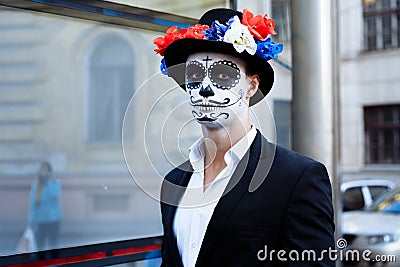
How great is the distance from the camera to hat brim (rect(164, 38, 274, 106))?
5.90 feet

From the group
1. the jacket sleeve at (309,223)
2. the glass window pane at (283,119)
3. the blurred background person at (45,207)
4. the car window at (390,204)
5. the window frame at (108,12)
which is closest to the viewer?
the jacket sleeve at (309,223)

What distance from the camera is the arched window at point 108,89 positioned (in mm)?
3855

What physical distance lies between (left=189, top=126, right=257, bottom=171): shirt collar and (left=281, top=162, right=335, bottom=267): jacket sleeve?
0.20 meters

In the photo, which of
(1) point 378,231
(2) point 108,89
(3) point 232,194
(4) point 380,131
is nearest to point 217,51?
(3) point 232,194

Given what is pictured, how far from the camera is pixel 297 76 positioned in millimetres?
3357

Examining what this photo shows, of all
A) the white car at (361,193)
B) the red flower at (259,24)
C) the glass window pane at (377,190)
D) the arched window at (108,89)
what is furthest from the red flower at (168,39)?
the glass window pane at (377,190)

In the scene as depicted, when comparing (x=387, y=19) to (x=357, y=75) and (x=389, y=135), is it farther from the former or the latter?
(x=389, y=135)

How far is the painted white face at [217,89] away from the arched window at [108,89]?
1908mm

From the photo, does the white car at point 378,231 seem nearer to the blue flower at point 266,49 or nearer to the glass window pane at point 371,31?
the blue flower at point 266,49

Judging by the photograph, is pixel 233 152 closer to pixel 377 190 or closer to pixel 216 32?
pixel 216 32

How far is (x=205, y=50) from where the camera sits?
1826 millimetres

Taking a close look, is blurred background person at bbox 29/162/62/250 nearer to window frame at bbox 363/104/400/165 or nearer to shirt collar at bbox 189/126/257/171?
shirt collar at bbox 189/126/257/171

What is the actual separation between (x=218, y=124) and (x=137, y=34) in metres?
1.52

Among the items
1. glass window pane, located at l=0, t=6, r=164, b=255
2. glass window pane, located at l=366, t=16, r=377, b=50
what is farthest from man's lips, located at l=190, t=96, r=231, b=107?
glass window pane, located at l=366, t=16, r=377, b=50
